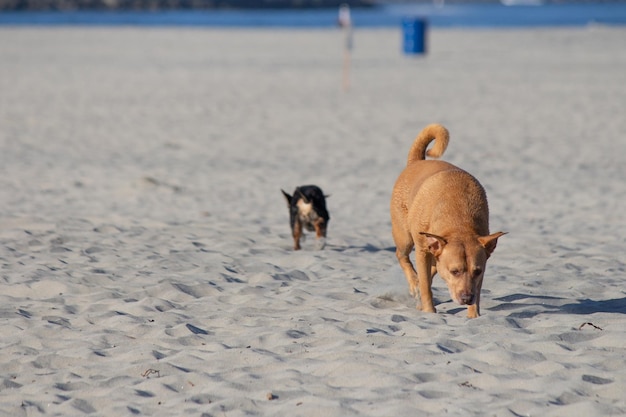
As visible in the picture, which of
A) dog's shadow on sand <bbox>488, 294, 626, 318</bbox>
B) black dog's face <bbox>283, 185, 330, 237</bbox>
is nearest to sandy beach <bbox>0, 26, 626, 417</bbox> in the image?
dog's shadow on sand <bbox>488, 294, 626, 318</bbox>

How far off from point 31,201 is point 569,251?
640cm

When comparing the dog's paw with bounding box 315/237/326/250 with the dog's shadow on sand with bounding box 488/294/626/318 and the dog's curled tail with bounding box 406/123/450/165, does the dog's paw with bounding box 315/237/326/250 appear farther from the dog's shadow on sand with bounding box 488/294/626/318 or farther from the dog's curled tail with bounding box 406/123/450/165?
the dog's shadow on sand with bounding box 488/294/626/318

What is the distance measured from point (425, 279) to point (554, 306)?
1.03 meters

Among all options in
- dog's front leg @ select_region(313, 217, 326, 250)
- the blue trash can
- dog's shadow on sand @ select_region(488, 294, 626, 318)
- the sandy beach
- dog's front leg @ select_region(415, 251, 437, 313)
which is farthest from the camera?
the blue trash can

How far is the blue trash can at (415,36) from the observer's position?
3844 centimetres

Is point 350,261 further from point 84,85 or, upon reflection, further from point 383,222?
point 84,85

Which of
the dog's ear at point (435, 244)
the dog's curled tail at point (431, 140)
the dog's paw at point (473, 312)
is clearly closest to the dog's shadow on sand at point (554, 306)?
the dog's paw at point (473, 312)

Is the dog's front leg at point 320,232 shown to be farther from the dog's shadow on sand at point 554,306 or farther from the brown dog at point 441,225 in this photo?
the dog's shadow on sand at point 554,306

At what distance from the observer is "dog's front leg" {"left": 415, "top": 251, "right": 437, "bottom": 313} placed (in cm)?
662

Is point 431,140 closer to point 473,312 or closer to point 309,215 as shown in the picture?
point 473,312

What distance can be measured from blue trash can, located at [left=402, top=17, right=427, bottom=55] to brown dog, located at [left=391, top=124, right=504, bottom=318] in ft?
104

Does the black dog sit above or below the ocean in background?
above

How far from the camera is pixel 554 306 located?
7.10 metres

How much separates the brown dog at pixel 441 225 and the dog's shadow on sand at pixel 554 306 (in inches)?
18.2
